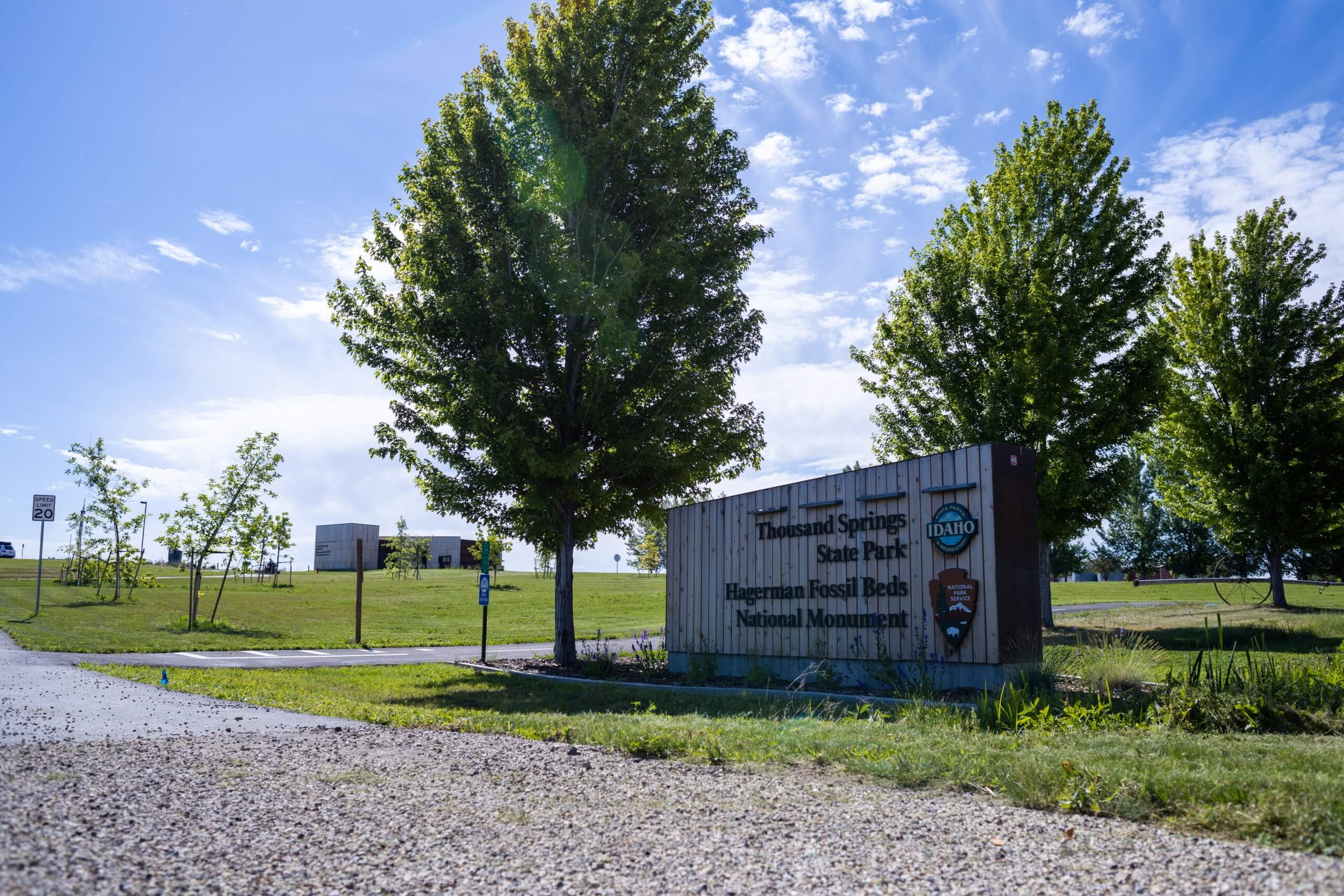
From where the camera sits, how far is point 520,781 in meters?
5.78

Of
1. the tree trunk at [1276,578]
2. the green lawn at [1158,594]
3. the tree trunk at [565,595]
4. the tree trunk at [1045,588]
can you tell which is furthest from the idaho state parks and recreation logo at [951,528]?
the green lawn at [1158,594]

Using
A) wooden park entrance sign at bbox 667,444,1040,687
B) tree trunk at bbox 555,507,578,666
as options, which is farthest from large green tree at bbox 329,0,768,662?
wooden park entrance sign at bbox 667,444,1040,687

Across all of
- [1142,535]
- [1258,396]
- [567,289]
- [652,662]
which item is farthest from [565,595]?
[1142,535]

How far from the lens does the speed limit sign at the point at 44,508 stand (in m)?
30.8

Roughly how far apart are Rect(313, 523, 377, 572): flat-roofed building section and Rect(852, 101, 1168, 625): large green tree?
277 ft

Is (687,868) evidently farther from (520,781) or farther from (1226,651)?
(1226,651)

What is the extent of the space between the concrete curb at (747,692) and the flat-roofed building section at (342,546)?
86.1 m

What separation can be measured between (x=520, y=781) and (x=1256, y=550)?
82.8 feet

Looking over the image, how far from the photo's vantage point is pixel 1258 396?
76.0 feet

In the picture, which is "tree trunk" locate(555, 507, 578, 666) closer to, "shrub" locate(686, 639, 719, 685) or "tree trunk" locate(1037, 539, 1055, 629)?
"shrub" locate(686, 639, 719, 685)

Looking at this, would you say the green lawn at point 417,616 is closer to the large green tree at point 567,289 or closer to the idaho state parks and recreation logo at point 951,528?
the idaho state parks and recreation logo at point 951,528

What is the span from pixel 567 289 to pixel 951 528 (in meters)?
7.63

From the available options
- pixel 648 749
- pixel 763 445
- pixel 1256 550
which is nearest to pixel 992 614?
pixel 648 749

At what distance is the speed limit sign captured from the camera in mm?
30750
